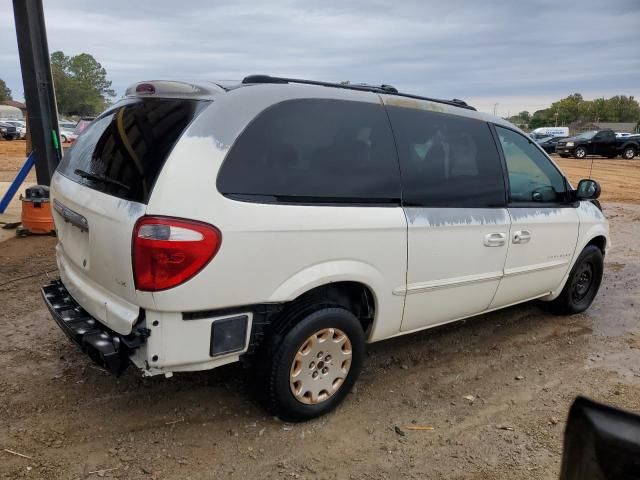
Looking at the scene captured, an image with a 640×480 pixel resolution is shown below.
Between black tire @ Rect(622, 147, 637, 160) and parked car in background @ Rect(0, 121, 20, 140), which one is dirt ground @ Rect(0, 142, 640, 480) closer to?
black tire @ Rect(622, 147, 637, 160)

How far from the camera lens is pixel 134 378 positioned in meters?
3.37

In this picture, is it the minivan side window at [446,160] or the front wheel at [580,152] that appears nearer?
the minivan side window at [446,160]

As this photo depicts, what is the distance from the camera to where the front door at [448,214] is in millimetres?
3189

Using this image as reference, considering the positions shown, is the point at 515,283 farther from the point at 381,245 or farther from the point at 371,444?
the point at 371,444

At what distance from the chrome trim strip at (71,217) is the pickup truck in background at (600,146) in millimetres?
29187

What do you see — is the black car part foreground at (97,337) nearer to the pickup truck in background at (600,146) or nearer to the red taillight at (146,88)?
the red taillight at (146,88)

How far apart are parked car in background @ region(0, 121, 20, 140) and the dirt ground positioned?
34.8m

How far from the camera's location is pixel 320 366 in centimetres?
296

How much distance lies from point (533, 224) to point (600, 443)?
114 inches

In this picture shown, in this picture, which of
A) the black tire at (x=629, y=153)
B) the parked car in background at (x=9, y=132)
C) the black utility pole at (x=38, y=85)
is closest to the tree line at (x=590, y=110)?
the black tire at (x=629, y=153)

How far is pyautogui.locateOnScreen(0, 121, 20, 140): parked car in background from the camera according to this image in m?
33.8

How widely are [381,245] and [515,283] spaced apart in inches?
60.6

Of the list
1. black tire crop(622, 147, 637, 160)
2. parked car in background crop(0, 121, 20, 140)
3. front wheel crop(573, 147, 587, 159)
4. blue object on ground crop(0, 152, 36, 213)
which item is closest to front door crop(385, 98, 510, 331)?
blue object on ground crop(0, 152, 36, 213)

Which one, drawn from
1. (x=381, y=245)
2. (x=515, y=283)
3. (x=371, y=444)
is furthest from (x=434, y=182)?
(x=371, y=444)
